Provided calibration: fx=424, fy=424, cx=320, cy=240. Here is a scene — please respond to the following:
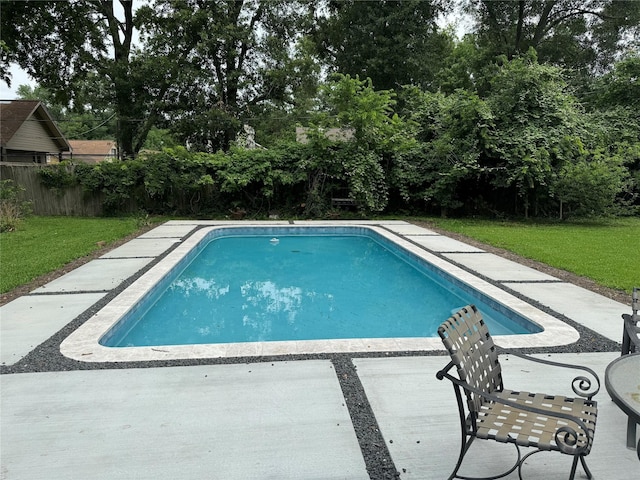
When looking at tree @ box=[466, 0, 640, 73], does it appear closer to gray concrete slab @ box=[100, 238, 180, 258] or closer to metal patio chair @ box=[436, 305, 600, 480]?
gray concrete slab @ box=[100, 238, 180, 258]

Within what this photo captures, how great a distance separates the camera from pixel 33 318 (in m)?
4.09

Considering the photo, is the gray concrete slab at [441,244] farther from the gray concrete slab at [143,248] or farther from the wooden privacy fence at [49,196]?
the wooden privacy fence at [49,196]

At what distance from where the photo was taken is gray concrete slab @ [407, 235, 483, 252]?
794 cm

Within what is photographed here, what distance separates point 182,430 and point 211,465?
36 centimetres

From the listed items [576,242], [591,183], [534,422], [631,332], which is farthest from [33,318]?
[591,183]

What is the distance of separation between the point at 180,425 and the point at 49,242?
7.56 metres

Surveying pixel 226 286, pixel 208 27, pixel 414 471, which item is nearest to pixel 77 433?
pixel 414 471

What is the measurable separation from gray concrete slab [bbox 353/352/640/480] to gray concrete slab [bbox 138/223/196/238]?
7.09 meters

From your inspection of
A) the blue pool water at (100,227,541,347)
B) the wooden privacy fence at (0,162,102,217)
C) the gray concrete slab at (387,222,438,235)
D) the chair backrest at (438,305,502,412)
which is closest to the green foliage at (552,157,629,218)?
the gray concrete slab at (387,222,438,235)

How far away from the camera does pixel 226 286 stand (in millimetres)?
6629

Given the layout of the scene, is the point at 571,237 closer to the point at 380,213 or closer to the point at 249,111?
the point at 380,213

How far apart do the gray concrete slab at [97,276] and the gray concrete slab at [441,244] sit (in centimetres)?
513

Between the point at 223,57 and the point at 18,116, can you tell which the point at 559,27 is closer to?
the point at 223,57

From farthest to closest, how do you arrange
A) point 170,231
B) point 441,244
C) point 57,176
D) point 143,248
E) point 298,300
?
A: point 57,176
point 170,231
point 441,244
point 143,248
point 298,300
